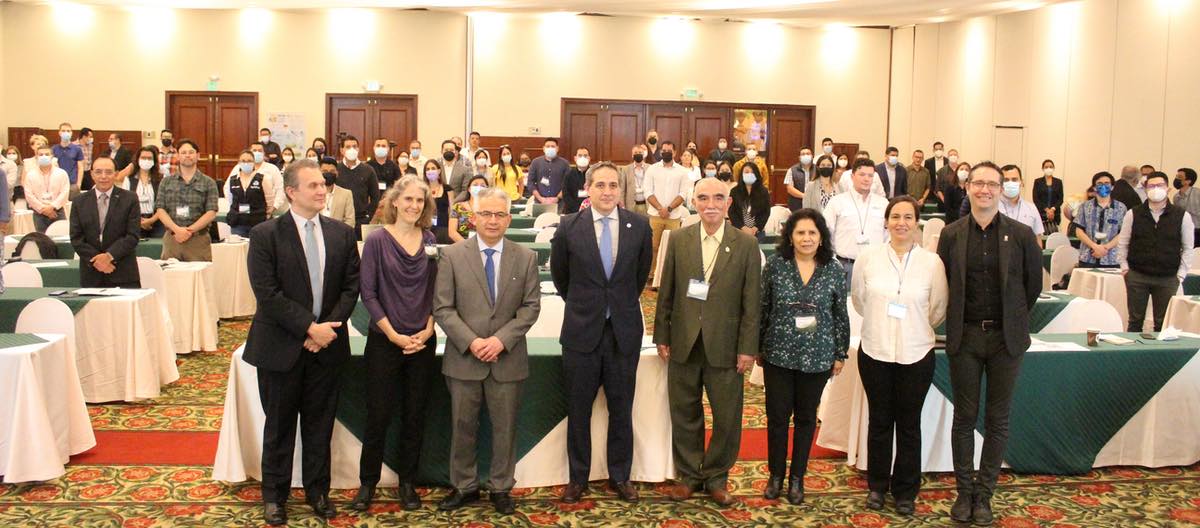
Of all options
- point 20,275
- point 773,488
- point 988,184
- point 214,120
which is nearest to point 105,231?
point 20,275

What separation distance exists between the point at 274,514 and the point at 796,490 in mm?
2225

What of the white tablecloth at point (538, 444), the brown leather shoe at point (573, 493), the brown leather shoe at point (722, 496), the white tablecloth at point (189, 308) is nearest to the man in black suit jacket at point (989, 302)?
the brown leather shoe at point (722, 496)

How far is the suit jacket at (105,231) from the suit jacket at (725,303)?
4000 millimetres

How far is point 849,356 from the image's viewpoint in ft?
17.0

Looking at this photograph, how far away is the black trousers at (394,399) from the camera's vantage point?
4172mm

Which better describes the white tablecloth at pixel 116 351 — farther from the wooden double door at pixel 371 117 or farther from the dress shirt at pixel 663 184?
the wooden double door at pixel 371 117

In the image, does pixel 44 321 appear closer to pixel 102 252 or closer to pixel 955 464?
pixel 102 252

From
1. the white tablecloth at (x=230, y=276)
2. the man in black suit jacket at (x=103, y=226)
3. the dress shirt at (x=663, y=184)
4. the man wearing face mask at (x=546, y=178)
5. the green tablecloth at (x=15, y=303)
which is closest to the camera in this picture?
the green tablecloth at (x=15, y=303)

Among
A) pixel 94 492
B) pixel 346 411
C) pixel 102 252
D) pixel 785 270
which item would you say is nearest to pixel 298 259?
pixel 346 411

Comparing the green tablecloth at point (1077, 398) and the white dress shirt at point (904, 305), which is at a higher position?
the white dress shirt at point (904, 305)

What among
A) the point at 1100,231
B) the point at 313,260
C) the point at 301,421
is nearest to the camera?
the point at 313,260

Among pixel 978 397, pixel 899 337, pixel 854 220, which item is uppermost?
pixel 854 220

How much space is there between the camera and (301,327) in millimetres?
3938

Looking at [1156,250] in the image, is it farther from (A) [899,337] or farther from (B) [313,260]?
(B) [313,260]
